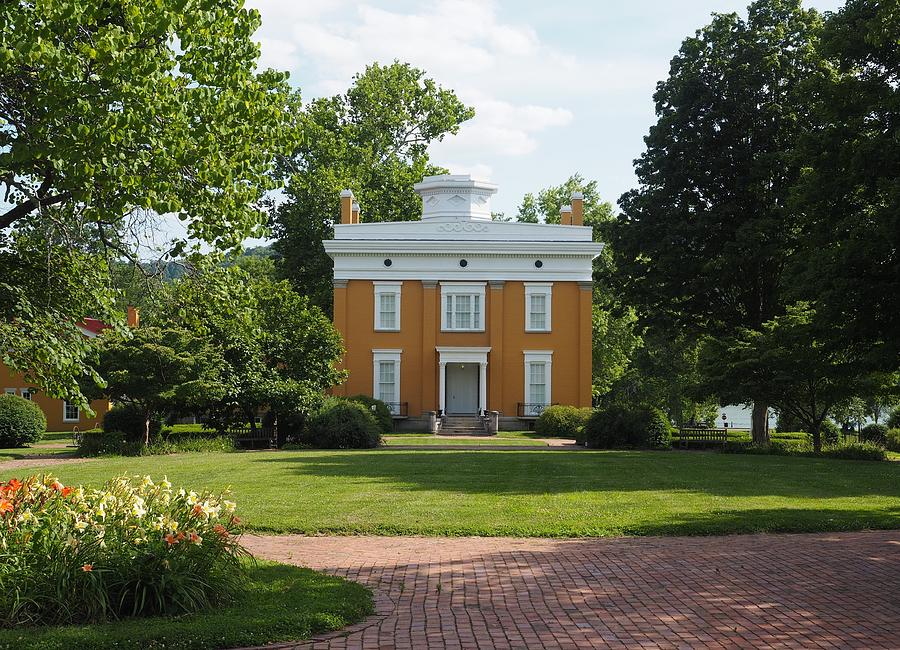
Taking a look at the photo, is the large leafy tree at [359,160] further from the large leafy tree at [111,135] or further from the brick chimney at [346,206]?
the large leafy tree at [111,135]

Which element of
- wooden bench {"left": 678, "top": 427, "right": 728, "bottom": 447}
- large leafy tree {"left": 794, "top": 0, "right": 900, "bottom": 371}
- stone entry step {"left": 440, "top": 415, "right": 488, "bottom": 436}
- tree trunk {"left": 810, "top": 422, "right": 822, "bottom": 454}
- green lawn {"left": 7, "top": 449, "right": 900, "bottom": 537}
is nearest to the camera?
green lawn {"left": 7, "top": 449, "right": 900, "bottom": 537}

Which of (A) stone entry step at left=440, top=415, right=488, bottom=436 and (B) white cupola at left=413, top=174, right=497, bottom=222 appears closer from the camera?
(A) stone entry step at left=440, top=415, right=488, bottom=436

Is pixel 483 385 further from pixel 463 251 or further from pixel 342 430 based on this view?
pixel 342 430

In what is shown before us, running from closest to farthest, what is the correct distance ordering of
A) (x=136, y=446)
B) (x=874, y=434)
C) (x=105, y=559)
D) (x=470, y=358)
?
(x=105, y=559)
(x=136, y=446)
(x=874, y=434)
(x=470, y=358)

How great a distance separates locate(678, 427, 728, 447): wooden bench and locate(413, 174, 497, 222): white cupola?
1692 centimetres

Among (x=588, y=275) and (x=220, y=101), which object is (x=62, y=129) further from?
(x=588, y=275)

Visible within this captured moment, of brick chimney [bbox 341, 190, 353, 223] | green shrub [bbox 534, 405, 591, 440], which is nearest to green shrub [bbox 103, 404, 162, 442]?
green shrub [bbox 534, 405, 591, 440]

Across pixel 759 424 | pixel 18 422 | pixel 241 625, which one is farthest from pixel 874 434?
pixel 241 625

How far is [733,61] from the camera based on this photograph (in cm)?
3338

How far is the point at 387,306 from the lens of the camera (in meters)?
44.7

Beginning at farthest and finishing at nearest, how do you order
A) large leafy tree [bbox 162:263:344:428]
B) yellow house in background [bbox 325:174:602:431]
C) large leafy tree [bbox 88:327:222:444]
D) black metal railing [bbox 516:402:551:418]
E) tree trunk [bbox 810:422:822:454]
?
yellow house in background [bbox 325:174:602:431]
black metal railing [bbox 516:402:551:418]
large leafy tree [bbox 162:263:344:428]
tree trunk [bbox 810:422:822:454]
large leafy tree [bbox 88:327:222:444]

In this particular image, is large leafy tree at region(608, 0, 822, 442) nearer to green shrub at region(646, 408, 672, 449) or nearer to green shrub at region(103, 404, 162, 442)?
green shrub at region(646, 408, 672, 449)

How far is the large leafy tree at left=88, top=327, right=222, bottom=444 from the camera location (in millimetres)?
27469

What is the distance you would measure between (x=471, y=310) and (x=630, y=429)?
602 inches
